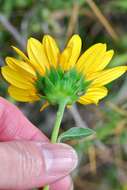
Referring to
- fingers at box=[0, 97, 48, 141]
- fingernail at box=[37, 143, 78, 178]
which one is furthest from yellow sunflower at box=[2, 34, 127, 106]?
fingers at box=[0, 97, 48, 141]

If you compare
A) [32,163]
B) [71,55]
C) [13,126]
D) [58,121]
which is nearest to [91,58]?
[71,55]

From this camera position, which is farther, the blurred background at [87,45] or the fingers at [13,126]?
the blurred background at [87,45]

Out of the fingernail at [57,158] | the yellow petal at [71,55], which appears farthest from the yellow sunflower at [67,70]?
the fingernail at [57,158]

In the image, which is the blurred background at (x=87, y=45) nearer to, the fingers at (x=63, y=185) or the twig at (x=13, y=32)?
the twig at (x=13, y=32)

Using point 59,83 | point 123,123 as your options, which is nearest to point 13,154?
point 59,83

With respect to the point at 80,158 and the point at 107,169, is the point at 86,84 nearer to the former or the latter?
the point at 80,158
